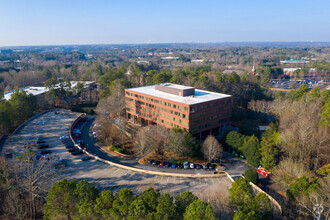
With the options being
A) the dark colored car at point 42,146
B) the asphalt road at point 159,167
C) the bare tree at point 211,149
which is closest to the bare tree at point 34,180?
the dark colored car at point 42,146

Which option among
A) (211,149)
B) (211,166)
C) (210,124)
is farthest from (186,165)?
(210,124)

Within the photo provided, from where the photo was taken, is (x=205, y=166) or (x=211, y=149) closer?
(x=205, y=166)

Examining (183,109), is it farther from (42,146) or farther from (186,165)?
(42,146)

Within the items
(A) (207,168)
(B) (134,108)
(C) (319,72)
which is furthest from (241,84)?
(C) (319,72)

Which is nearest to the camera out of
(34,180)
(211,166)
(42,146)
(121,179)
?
(34,180)

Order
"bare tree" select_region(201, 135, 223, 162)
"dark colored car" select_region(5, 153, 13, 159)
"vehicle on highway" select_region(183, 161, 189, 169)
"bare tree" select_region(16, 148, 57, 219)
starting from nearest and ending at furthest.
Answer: "bare tree" select_region(16, 148, 57, 219), "vehicle on highway" select_region(183, 161, 189, 169), "bare tree" select_region(201, 135, 223, 162), "dark colored car" select_region(5, 153, 13, 159)

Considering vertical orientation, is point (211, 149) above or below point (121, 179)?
above

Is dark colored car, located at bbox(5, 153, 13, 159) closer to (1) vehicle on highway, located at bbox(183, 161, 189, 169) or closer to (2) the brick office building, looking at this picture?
(2) the brick office building

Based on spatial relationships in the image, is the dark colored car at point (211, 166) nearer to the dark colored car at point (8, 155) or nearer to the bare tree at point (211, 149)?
the bare tree at point (211, 149)

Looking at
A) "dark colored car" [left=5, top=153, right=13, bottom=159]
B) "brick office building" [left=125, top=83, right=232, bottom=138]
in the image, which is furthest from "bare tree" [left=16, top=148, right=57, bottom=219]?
"brick office building" [left=125, top=83, right=232, bottom=138]
